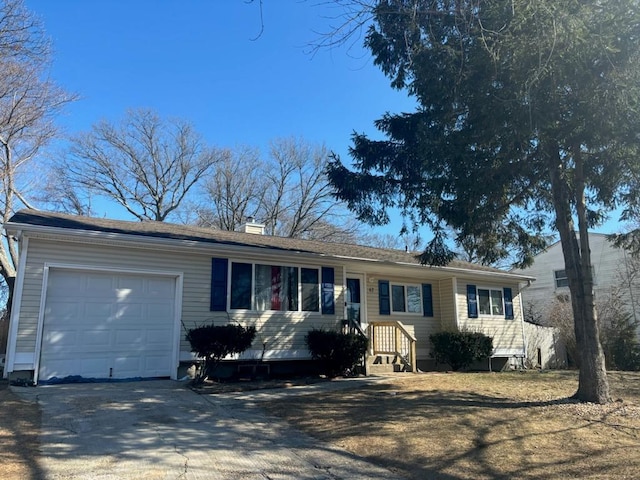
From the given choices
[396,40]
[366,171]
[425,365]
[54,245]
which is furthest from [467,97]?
[425,365]

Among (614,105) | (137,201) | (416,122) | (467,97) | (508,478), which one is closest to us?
(508,478)

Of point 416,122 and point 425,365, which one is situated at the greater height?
point 416,122

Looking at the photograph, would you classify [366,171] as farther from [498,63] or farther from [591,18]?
[591,18]

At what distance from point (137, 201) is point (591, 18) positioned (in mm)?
26080

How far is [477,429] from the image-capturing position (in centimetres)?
692

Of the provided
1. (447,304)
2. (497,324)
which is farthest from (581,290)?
(497,324)

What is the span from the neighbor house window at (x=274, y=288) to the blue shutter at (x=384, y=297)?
3239 mm

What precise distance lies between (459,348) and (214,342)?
8.19 m

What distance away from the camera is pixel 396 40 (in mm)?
9102

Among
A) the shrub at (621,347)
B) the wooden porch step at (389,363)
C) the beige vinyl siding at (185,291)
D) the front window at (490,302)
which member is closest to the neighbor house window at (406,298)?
the wooden porch step at (389,363)

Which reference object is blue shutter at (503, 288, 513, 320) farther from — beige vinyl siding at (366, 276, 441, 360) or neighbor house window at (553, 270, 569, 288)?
neighbor house window at (553, 270, 569, 288)

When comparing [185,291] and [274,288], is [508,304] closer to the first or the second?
[274,288]

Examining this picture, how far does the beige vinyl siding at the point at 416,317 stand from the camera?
15477mm

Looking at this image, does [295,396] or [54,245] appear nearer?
[295,396]
